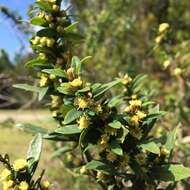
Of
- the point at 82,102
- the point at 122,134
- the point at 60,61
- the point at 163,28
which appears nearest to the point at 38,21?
the point at 60,61

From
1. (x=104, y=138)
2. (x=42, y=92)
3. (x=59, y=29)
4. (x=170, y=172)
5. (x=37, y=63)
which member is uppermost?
(x=59, y=29)

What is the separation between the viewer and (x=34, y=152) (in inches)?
62.2

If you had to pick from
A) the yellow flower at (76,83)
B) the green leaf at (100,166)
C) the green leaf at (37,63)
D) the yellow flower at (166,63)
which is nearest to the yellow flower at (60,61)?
the green leaf at (37,63)

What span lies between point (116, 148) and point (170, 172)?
0.67 feet

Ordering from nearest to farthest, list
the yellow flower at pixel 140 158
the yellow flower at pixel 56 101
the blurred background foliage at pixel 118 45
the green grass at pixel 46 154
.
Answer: the yellow flower at pixel 140 158 < the yellow flower at pixel 56 101 < the green grass at pixel 46 154 < the blurred background foliage at pixel 118 45

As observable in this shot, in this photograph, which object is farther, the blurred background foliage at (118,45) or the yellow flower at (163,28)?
the blurred background foliage at (118,45)

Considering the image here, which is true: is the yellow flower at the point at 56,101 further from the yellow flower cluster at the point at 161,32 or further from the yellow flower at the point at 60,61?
the yellow flower cluster at the point at 161,32

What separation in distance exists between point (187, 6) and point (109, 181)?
7.04 m

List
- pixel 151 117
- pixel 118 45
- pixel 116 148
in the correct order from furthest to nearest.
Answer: pixel 118 45 < pixel 151 117 < pixel 116 148

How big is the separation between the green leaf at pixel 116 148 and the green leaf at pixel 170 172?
0.57 ft

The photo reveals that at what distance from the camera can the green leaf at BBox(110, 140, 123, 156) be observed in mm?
1483

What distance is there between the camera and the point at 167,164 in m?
1.65

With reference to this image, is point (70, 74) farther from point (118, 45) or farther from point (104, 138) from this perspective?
point (118, 45)

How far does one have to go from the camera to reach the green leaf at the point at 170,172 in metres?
1.56
